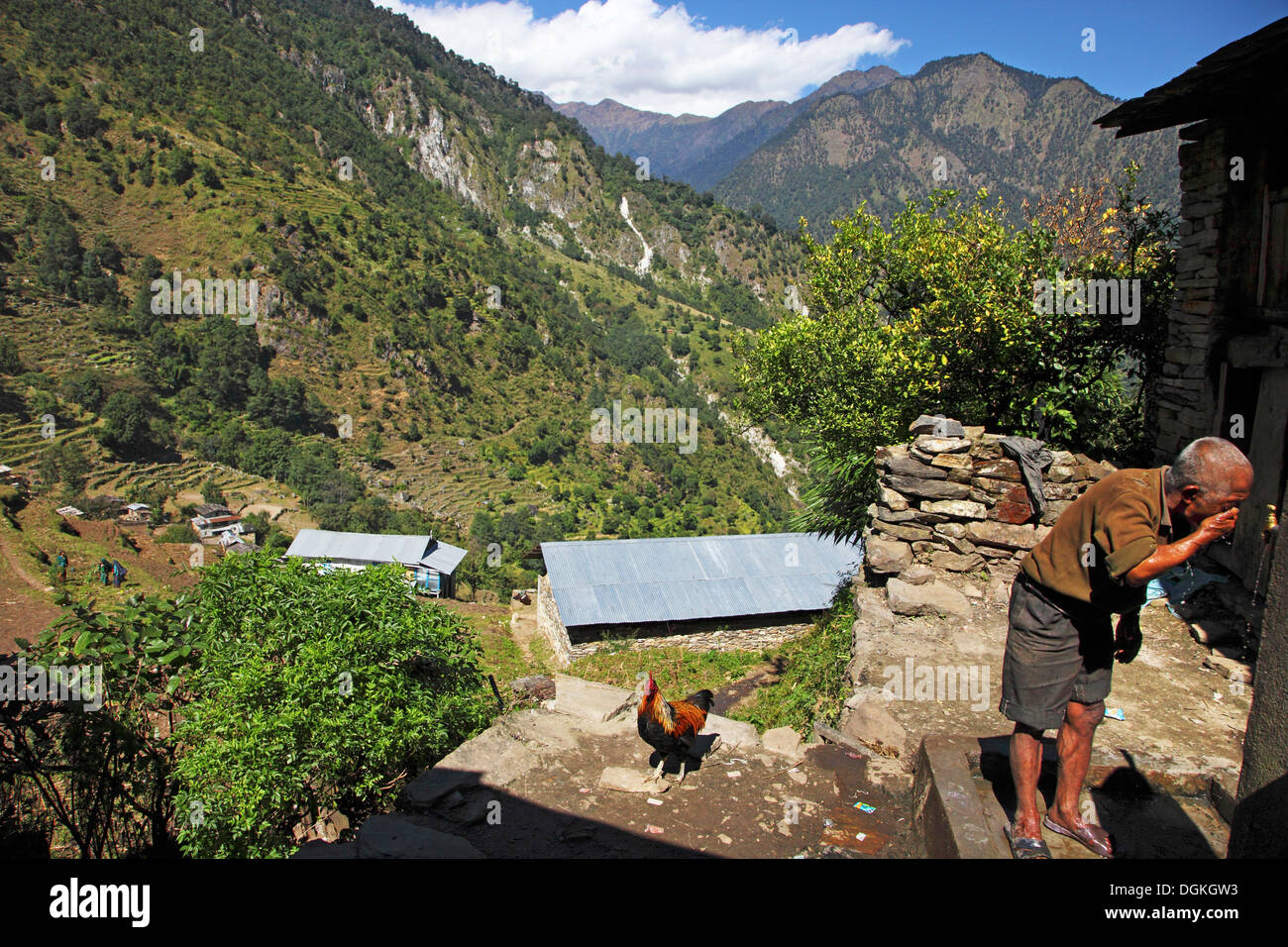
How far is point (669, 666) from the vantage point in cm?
1886

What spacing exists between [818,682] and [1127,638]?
3626 mm

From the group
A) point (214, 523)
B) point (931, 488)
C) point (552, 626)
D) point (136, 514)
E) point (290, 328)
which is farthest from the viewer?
point (290, 328)

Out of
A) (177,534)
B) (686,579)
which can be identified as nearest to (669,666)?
(686,579)

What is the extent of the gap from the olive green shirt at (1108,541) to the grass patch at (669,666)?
1483 cm

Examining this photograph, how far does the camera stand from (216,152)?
67812mm

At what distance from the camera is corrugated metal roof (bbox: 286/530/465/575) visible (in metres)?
35.0

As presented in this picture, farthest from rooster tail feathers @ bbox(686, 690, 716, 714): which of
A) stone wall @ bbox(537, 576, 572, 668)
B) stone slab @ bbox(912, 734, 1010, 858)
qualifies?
stone wall @ bbox(537, 576, 572, 668)

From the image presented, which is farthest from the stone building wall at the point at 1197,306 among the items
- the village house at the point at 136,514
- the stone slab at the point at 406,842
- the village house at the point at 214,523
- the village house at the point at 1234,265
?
the village house at the point at 136,514

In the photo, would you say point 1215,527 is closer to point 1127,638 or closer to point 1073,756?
point 1127,638

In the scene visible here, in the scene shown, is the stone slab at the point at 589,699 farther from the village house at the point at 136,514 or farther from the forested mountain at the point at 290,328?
the village house at the point at 136,514

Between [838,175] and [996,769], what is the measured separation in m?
217

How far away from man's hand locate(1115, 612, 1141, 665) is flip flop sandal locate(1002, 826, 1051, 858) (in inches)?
33.5

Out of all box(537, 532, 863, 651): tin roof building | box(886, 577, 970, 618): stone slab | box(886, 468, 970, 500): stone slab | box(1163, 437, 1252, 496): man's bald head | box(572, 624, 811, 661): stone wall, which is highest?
box(1163, 437, 1252, 496): man's bald head

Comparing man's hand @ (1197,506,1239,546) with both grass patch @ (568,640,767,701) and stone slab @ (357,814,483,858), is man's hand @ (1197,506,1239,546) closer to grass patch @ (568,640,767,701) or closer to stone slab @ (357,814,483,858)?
stone slab @ (357,814,483,858)
